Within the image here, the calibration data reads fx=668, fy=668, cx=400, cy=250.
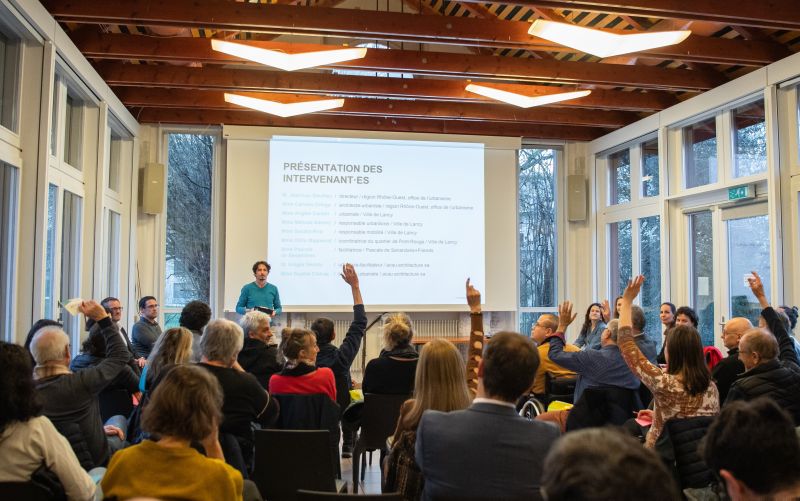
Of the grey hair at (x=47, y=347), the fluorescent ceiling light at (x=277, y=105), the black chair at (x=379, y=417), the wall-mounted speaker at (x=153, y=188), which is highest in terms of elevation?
the fluorescent ceiling light at (x=277, y=105)

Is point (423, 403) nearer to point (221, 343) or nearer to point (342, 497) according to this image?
point (342, 497)

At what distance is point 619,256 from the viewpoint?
923 cm

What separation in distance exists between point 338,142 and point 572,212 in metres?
3.45

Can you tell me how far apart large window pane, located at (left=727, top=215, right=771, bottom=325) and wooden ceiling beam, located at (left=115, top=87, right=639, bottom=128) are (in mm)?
2212

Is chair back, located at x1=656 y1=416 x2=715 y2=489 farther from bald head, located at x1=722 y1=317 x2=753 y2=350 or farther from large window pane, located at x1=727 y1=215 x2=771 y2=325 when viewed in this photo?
large window pane, located at x1=727 y1=215 x2=771 y2=325

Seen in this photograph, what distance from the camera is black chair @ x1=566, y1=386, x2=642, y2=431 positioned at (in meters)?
4.02

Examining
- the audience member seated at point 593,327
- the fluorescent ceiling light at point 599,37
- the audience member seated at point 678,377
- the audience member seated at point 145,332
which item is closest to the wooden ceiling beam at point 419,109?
the audience member seated at point 145,332

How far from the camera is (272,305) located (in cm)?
743

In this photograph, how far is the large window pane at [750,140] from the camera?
21.7 ft

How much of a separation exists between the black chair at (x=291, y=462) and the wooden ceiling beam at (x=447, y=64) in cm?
372

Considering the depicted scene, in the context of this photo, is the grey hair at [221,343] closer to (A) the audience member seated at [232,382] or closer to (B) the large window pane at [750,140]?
(A) the audience member seated at [232,382]

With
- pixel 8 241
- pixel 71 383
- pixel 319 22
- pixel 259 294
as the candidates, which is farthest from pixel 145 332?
pixel 71 383

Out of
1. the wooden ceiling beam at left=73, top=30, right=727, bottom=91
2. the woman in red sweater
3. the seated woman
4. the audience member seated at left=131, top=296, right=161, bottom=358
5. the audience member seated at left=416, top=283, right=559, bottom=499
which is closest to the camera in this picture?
the seated woman

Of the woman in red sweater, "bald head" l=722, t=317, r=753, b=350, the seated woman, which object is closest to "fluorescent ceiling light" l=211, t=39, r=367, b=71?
the woman in red sweater
